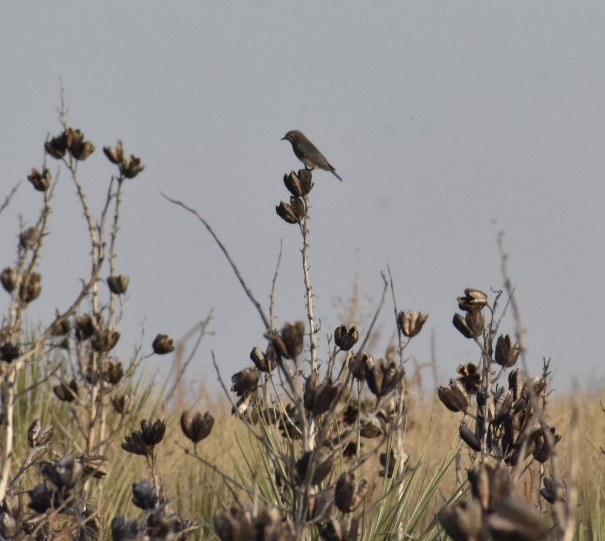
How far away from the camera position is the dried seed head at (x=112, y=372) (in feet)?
14.4

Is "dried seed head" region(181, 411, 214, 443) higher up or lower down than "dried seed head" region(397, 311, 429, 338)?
lower down

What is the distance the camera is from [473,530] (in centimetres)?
123

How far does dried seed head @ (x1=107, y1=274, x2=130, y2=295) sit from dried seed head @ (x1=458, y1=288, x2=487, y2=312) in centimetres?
219

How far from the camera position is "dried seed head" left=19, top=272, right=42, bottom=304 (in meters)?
3.45

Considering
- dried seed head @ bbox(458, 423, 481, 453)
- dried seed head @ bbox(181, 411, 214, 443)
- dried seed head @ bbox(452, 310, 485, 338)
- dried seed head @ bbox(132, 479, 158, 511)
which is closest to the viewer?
dried seed head @ bbox(132, 479, 158, 511)

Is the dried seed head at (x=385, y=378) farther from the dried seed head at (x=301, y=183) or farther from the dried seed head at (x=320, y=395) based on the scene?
the dried seed head at (x=301, y=183)

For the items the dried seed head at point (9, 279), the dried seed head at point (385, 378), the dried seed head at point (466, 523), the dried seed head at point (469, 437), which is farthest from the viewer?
the dried seed head at point (9, 279)

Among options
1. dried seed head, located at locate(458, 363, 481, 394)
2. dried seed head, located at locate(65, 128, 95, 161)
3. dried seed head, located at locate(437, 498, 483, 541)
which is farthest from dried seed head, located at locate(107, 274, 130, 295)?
dried seed head, located at locate(437, 498, 483, 541)

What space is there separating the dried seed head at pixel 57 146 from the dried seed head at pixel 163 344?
98 centimetres

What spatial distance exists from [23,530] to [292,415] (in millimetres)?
1172

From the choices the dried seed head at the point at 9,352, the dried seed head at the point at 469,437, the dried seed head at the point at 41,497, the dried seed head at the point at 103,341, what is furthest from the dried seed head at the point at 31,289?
the dried seed head at the point at 469,437

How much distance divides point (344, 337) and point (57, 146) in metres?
2.32

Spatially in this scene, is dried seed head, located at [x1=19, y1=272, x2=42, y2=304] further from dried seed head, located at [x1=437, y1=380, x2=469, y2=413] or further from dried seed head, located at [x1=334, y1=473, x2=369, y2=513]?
dried seed head, located at [x1=334, y1=473, x2=369, y2=513]

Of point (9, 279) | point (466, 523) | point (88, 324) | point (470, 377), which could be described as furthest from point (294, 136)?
point (466, 523)
